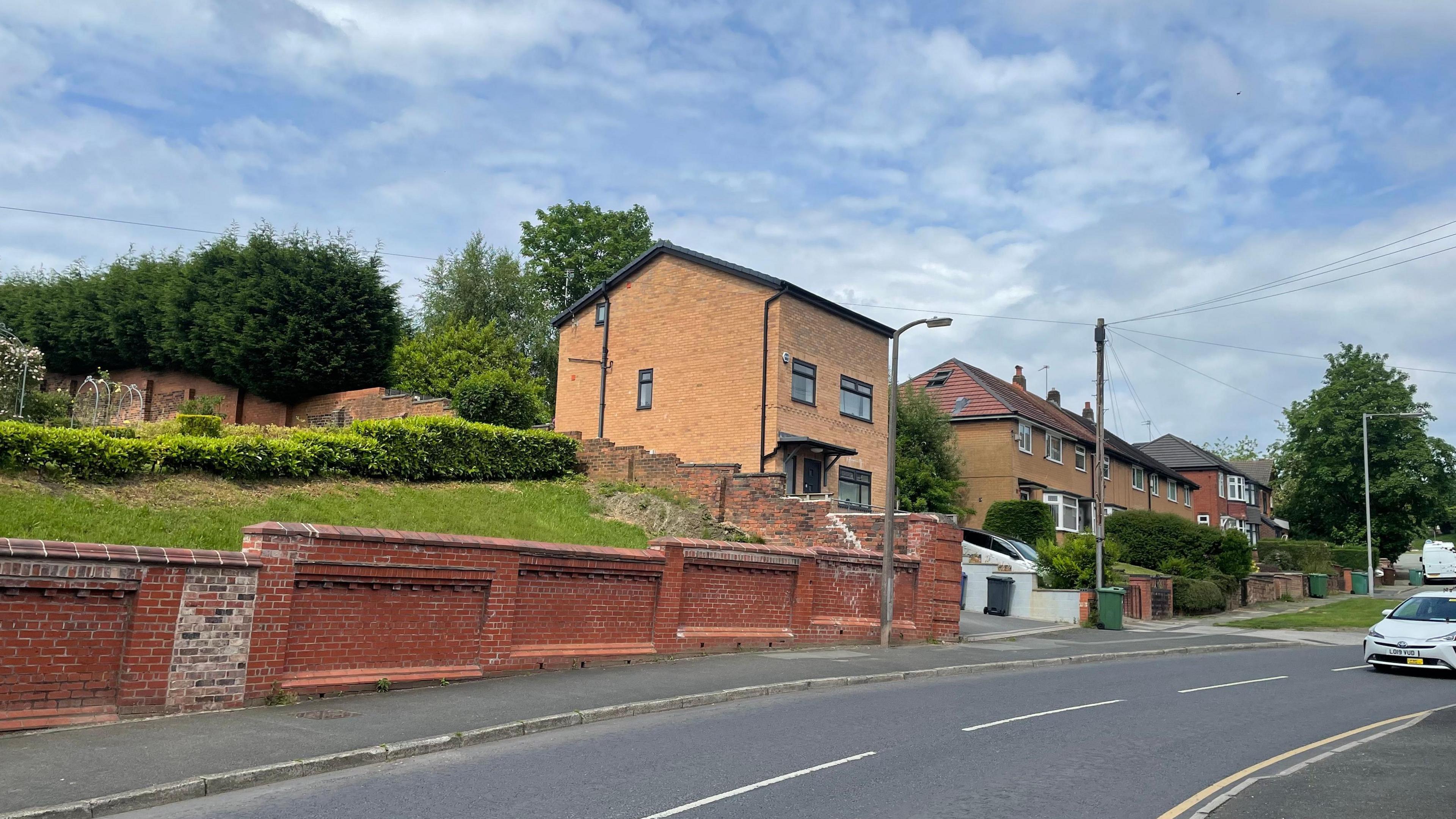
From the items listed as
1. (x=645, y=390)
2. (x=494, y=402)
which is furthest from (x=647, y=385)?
(x=494, y=402)

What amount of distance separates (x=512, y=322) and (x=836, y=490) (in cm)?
2357

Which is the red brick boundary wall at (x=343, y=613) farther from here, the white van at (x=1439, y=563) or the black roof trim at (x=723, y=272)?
the white van at (x=1439, y=563)

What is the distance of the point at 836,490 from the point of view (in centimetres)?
3123

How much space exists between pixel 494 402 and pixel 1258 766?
20412mm

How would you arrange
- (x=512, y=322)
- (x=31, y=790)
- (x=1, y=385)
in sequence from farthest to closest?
(x=512, y=322), (x=1, y=385), (x=31, y=790)

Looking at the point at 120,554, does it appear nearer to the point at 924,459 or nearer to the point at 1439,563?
the point at 924,459

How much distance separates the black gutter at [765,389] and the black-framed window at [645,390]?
14.1ft

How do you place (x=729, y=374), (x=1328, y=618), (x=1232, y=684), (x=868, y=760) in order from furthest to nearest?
(x=1328, y=618), (x=729, y=374), (x=1232, y=684), (x=868, y=760)

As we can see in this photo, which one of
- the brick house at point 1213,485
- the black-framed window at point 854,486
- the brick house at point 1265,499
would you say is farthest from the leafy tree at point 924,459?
the brick house at point 1265,499

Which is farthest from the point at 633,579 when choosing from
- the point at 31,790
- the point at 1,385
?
the point at 1,385

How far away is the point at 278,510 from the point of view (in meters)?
17.3

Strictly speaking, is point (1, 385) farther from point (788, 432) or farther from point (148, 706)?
point (148, 706)

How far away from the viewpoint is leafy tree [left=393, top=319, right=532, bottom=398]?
36938mm

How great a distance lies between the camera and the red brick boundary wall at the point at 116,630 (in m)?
9.23
